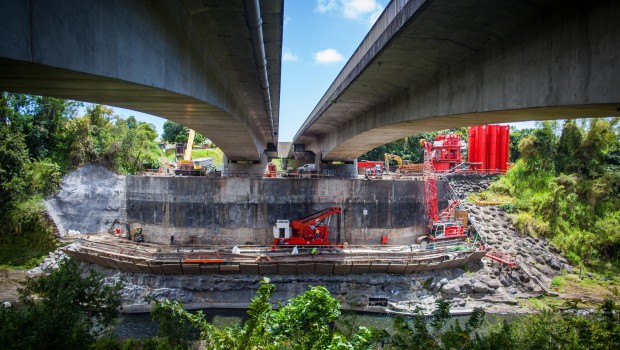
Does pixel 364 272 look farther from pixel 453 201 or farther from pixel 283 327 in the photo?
pixel 283 327

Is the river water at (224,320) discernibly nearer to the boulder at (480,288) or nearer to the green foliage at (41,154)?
the boulder at (480,288)

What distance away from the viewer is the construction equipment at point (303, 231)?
2202 cm

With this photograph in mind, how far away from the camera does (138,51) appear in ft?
16.8

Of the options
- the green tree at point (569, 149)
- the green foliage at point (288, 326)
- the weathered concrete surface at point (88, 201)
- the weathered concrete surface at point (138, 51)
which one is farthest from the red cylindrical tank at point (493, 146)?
the weathered concrete surface at point (88, 201)

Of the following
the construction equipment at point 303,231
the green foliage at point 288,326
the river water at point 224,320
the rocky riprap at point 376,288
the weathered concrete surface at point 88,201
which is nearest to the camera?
the green foliage at point 288,326

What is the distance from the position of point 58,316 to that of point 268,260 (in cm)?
1147

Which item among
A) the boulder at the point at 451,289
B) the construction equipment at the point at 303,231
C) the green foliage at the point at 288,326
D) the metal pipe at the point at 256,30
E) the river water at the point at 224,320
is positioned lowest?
the river water at the point at 224,320

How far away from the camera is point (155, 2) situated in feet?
18.6

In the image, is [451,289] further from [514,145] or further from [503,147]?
[514,145]

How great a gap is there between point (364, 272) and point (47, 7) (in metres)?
19.1

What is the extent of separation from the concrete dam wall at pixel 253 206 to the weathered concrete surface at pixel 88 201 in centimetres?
442

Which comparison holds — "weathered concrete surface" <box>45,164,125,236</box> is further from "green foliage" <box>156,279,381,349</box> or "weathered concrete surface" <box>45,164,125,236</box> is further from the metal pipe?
"green foliage" <box>156,279,381,349</box>

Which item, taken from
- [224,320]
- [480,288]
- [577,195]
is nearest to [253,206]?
[224,320]

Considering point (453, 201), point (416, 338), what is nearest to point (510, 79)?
point (416, 338)
